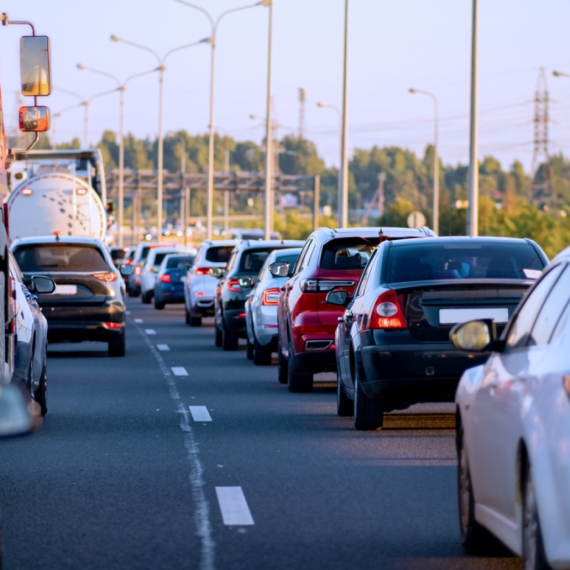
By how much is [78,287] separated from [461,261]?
32.4 ft

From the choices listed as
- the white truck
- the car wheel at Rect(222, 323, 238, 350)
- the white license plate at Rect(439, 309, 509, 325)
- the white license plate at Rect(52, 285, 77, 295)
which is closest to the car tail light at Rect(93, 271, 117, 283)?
the white license plate at Rect(52, 285, 77, 295)

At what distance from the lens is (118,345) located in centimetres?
2164

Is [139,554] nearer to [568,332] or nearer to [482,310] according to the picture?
[568,332]

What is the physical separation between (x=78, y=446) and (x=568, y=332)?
247 inches

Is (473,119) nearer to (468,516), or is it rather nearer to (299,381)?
(299,381)

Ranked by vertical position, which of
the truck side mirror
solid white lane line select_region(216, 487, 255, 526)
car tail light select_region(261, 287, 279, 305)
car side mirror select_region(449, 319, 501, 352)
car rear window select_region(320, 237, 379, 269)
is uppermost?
the truck side mirror

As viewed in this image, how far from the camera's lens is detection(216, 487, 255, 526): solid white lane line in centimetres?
805

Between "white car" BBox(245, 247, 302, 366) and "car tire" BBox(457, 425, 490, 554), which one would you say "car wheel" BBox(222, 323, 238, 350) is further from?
"car tire" BBox(457, 425, 490, 554)

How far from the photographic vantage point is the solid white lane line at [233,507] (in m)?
8.05

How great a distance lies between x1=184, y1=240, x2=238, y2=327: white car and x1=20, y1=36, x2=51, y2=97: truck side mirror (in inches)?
698

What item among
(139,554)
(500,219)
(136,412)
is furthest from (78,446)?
(500,219)

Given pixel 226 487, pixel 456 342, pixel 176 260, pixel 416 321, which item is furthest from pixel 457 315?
pixel 176 260

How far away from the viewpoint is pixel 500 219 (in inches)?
4031

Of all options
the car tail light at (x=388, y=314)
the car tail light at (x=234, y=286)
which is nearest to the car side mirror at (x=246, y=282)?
the car tail light at (x=234, y=286)
